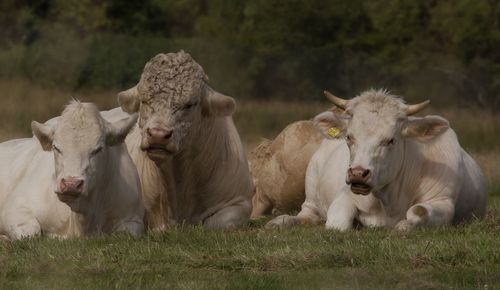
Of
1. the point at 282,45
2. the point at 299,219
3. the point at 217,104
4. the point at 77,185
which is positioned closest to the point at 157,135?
the point at 217,104

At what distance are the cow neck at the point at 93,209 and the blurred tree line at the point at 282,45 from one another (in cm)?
2532

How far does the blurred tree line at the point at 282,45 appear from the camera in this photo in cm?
3828

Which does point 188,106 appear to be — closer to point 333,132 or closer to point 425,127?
point 333,132

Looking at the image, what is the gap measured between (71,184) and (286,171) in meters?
5.44

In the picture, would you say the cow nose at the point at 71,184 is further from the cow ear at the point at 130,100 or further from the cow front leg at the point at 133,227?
the cow ear at the point at 130,100

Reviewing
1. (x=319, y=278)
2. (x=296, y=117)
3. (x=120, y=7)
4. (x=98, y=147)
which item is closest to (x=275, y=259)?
(x=319, y=278)

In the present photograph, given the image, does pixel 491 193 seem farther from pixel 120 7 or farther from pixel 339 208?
pixel 120 7

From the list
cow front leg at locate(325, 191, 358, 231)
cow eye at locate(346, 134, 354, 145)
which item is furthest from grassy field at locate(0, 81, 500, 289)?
cow eye at locate(346, 134, 354, 145)

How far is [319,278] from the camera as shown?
913 centimetres

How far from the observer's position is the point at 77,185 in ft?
35.4

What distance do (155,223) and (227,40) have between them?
31.2 metres

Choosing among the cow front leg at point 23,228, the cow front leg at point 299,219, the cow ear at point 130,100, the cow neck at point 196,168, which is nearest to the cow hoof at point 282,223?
the cow front leg at point 299,219

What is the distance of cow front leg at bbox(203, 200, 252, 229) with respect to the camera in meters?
13.0

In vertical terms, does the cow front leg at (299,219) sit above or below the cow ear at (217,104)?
below
